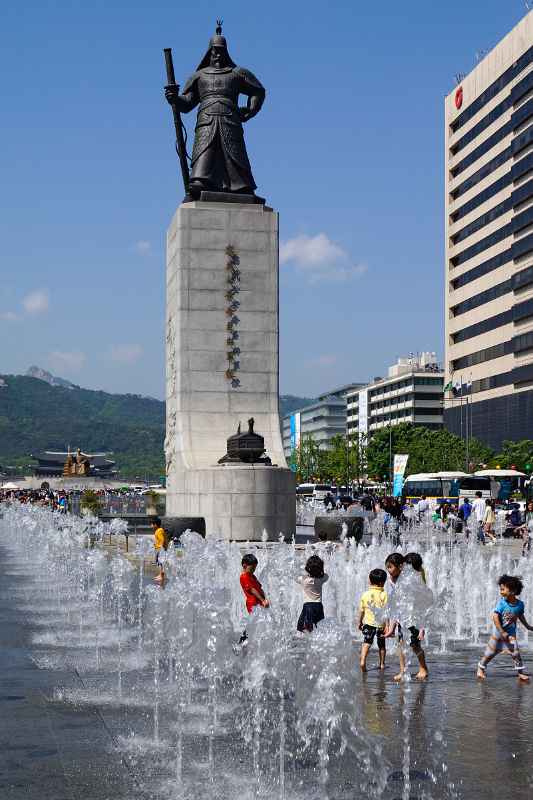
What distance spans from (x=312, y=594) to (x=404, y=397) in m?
127

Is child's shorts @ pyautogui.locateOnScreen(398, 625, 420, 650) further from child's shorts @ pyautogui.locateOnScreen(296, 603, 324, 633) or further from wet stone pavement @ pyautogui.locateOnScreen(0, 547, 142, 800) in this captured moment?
wet stone pavement @ pyautogui.locateOnScreen(0, 547, 142, 800)

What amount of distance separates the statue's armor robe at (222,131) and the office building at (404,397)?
9681 cm

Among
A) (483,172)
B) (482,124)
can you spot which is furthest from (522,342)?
(482,124)

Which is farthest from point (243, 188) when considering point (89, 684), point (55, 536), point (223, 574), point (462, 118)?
point (462, 118)

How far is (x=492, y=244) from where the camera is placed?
3484 inches

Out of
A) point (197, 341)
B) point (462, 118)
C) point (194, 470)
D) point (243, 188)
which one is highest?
point (462, 118)

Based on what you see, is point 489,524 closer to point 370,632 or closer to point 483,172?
point 370,632

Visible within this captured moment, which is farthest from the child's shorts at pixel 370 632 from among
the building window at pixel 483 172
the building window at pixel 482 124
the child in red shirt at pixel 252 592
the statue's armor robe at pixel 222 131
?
the building window at pixel 482 124

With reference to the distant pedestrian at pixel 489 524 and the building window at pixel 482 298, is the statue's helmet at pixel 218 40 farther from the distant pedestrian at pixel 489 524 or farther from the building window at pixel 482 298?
the building window at pixel 482 298

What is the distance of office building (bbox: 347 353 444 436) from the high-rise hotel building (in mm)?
33245

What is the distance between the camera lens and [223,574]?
1933cm

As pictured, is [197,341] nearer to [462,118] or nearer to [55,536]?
[55,536]

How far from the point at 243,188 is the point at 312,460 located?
125 metres

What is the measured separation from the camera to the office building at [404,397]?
13325 centimetres
